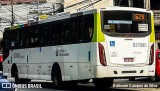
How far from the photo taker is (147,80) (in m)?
24.2

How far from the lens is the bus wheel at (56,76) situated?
1925 cm

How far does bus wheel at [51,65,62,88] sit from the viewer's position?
63.2ft

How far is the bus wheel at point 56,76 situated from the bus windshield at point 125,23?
13.1 feet

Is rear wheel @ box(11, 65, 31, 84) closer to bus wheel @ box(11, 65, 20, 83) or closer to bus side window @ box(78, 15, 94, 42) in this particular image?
bus wheel @ box(11, 65, 20, 83)

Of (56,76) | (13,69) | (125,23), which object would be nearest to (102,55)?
(125,23)

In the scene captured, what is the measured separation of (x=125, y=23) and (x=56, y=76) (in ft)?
15.2

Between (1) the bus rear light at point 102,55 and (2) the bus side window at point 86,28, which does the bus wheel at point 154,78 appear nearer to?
(2) the bus side window at point 86,28

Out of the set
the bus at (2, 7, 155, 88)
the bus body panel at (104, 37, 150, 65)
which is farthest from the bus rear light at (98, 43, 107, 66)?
the bus body panel at (104, 37, 150, 65)

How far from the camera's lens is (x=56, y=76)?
19.6m

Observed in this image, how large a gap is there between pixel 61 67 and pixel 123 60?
12.0 ft

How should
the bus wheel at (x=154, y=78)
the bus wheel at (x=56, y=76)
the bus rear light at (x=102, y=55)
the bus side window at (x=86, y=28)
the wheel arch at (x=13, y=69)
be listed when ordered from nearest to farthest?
1. the bus rear light at (x=102, y=55)
2. the bus side window at (x=86, y=28)
3. the bus wheel at (x=56, y=76)
4. the bus wheel at (x=154, y=78)
5. the wheel arch at (x=13, y=69)

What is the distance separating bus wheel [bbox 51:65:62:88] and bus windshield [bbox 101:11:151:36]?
13.1 feet

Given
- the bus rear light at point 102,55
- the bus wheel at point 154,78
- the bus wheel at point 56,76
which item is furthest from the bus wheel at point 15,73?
the bus rear light at point 102,55

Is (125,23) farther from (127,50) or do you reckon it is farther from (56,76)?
(56,76)
